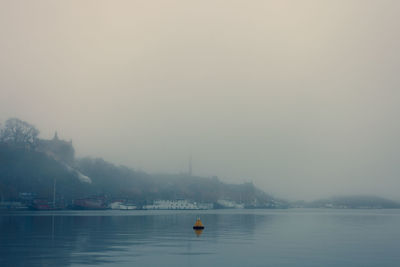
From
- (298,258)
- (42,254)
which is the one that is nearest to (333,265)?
(298,258)

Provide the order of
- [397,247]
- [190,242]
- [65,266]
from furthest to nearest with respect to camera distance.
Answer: [190,242] < [397,247] < [65,266]

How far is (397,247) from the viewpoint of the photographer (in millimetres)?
61406

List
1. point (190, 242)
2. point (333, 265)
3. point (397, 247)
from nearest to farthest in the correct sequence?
1. point (333, 265)
2. point (397, 247)
3. point (190, 242)

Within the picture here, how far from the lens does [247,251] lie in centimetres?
5450

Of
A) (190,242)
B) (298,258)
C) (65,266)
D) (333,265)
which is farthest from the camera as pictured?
(190,242)

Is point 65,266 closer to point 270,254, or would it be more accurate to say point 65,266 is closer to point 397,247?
point 270,254

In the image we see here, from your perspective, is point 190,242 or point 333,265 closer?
point 333,265

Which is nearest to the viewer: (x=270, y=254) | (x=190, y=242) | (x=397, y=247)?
(x=270, y=254)

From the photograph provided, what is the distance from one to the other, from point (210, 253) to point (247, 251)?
4510 mm

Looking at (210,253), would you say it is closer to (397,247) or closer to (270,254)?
(270,254)

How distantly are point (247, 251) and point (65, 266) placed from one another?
2109 cm

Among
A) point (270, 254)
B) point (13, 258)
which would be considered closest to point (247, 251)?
point (270, 254)

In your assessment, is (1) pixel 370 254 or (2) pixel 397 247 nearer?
(1) pixel 370 254

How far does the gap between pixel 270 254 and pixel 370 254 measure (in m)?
10.8
